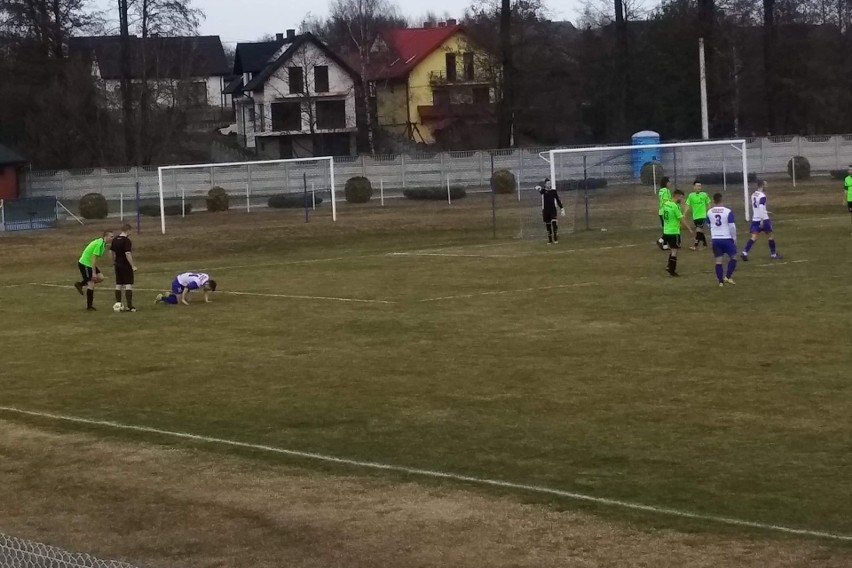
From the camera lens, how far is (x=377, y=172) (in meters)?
65.1

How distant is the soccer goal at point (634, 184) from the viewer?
138 feet

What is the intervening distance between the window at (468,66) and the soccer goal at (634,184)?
148ft

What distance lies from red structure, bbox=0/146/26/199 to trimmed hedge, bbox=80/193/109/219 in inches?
354

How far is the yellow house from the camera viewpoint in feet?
282

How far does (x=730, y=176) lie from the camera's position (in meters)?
42.5

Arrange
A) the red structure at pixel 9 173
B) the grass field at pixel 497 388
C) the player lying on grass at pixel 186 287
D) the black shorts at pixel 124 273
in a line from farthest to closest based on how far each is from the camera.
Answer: the red structure at pixel 9 173 < the player lying on grass at pixel 186 287 < the black shorts at pixel 124 273 < the grass field at pixel 497 388

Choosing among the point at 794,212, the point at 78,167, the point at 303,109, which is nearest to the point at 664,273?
the point at 794,212

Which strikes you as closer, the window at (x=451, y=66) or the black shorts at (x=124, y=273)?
the black shorts at (x=124, y=273)

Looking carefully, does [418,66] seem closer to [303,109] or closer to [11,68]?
[303,109]

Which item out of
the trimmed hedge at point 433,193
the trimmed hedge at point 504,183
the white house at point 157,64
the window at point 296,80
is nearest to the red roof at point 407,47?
the window at point 296,80

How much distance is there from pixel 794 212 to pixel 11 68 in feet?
159

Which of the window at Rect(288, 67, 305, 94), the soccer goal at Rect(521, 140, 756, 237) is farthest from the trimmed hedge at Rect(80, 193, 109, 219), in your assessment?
the window at Rect(288, 67, 305, 94)

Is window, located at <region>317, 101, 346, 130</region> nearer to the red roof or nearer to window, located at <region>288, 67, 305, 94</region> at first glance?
window, located at <region>288, 67, 305, 94</region>

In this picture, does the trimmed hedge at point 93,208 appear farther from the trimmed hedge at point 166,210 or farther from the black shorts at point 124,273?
the black shorts at point 124,273
